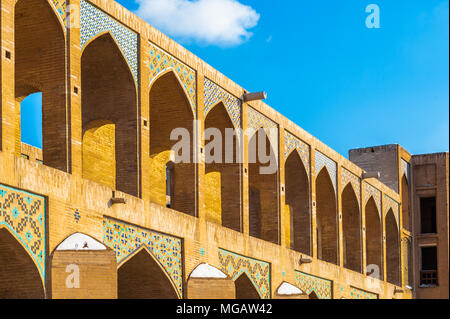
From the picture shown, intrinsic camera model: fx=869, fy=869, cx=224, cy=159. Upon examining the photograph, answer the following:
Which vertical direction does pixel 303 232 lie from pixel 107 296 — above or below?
above

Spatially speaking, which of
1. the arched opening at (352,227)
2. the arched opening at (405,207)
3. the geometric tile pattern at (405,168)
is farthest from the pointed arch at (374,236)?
the geometric tile pattern at (405,168)

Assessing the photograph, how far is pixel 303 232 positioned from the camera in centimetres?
1825

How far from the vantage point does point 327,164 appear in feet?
63.9

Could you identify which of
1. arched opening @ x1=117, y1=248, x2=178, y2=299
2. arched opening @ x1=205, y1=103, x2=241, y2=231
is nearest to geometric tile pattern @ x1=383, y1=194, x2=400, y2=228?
arched opening @ x1=205, y1=103, x2=241, y2=231

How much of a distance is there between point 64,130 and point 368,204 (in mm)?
13283

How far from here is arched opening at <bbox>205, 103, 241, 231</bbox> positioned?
15156 mm

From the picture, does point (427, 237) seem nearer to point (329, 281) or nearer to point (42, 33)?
point (329, 281)

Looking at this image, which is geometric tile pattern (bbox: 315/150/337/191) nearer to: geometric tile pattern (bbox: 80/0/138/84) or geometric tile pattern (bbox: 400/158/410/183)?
geometric tile pattern (bbox: 400/158/410/183)

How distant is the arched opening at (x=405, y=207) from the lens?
25812 millimetres

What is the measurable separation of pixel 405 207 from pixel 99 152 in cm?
1357

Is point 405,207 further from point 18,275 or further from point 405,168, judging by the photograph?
point 18,275

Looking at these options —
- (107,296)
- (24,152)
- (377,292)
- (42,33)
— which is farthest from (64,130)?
(377,292)

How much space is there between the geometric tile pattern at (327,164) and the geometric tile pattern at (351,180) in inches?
20.3

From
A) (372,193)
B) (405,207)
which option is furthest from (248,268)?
(405,207)
